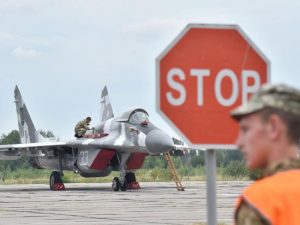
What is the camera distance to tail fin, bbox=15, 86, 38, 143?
152 feet

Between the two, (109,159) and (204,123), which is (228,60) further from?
(109,159)

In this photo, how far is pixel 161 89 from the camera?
459 centimetres

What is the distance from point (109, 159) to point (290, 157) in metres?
34.1

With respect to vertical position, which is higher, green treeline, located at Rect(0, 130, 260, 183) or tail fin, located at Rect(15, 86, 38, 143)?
tail fin, located at Rect(15, 86, 38, 143)

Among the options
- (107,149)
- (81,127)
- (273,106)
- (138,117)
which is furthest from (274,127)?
(81,127)

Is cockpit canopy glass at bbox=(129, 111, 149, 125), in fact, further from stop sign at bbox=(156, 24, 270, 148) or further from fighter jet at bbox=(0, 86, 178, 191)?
stop sign at bbox=(156, 24, 270, 148)

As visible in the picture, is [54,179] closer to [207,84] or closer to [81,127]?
[81,127]

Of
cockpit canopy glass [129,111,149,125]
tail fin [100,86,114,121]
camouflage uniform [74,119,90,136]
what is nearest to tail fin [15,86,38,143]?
tail fin [100,86,114,121]

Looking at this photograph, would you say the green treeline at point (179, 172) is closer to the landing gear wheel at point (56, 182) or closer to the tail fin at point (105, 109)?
the tail fin at point (105, 109)

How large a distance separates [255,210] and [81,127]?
3541cm

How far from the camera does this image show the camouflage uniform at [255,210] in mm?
2400

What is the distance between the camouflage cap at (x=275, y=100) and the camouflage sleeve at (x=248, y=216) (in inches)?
10.6

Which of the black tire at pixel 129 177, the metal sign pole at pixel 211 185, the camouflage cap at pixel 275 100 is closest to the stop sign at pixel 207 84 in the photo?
the metal sign pole at pixel 211 185

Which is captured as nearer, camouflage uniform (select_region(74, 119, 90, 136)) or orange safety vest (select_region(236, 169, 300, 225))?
orange safety vest (select_region(236, 169, 300, 225))
